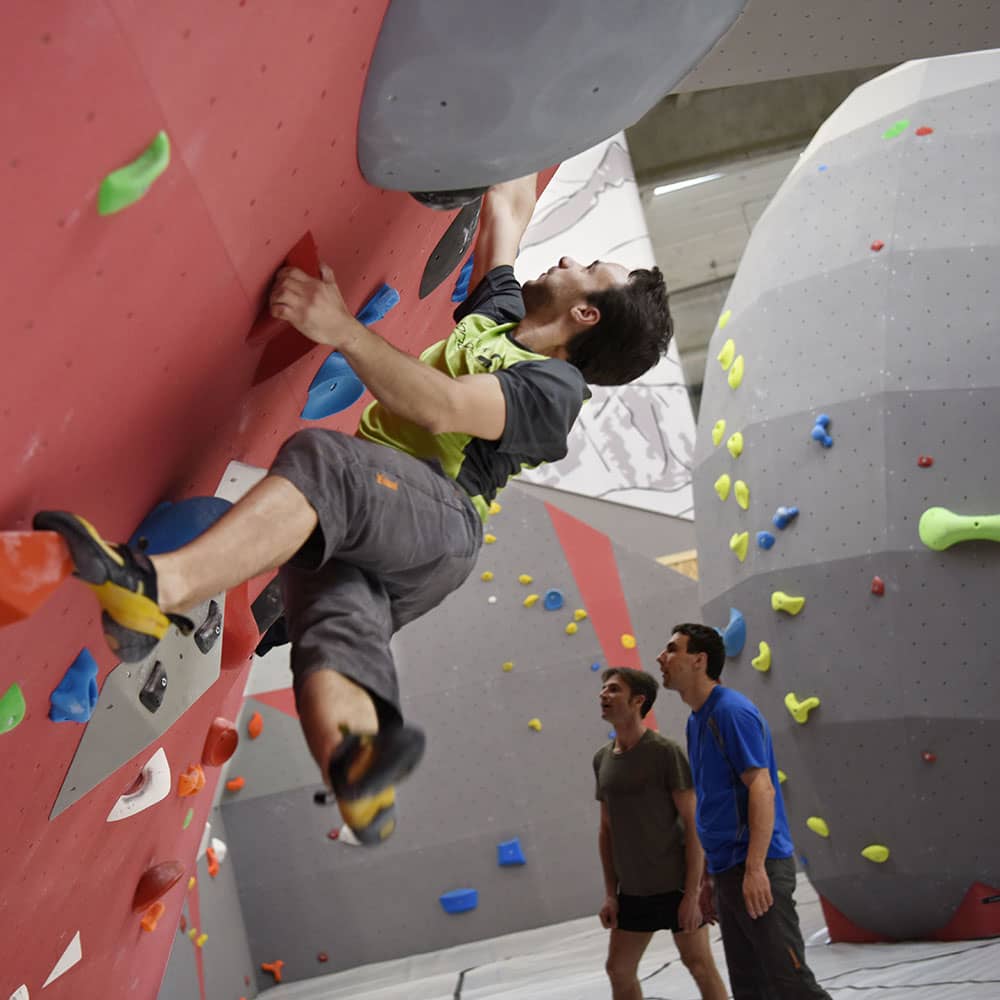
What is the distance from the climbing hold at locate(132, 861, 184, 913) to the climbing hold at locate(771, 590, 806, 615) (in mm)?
2081

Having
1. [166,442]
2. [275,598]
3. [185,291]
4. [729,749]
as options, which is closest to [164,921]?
[275,598]

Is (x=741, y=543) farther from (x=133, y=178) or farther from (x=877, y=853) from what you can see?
(x=133, y=178)

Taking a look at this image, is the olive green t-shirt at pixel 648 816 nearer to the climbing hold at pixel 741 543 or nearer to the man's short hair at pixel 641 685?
the man's short hair at pixel 641 685

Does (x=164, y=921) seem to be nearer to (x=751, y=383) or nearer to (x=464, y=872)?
(x=751, y=383)

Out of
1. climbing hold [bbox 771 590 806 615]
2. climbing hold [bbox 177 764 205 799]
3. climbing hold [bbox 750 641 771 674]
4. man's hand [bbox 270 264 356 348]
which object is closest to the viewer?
man's hand [bbox 270 264 356 348]

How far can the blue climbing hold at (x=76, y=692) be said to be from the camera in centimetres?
159

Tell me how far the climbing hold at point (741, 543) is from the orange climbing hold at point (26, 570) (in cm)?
317

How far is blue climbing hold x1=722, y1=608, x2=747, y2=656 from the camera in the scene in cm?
400

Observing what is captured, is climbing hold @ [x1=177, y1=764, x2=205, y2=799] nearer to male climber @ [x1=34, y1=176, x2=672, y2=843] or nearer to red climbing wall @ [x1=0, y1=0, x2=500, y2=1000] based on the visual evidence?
red climbing wall @ [x1=0, y1=0, x2=500, y2=1000]

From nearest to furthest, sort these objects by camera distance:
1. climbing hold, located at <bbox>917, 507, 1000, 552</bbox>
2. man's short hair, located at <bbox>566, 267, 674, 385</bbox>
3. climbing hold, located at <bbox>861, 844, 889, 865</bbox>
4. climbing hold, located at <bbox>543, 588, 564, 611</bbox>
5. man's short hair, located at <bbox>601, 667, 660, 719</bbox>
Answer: man's short hair, located at <bbox>566, 267, 674, 385</bbox> < man's short hair, located at <bbox>601, 667, 660, 719</bbox> < climbing hold, located at <bbox>917, 507, 1000, 552</bbox> < climbing hold, located at <bbox>861, 844, 889, 865</bbox> < climbing hold, located at <bbox>543, 588, 564, 611</bbox>

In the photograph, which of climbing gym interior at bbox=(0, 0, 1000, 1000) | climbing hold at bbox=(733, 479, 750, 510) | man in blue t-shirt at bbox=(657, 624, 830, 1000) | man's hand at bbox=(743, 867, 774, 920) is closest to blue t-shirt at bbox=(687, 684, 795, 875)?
man in blue t-shirt at bbox=(657, 624, 830, 1000)

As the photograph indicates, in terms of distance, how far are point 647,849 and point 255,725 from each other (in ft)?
12.5

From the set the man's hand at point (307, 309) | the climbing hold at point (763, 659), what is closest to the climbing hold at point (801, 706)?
the climbing hold at point (763, 659)

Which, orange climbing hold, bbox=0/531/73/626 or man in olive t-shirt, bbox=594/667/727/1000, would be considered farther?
man in olive t-shirt, bbox=594/667/727/1000
